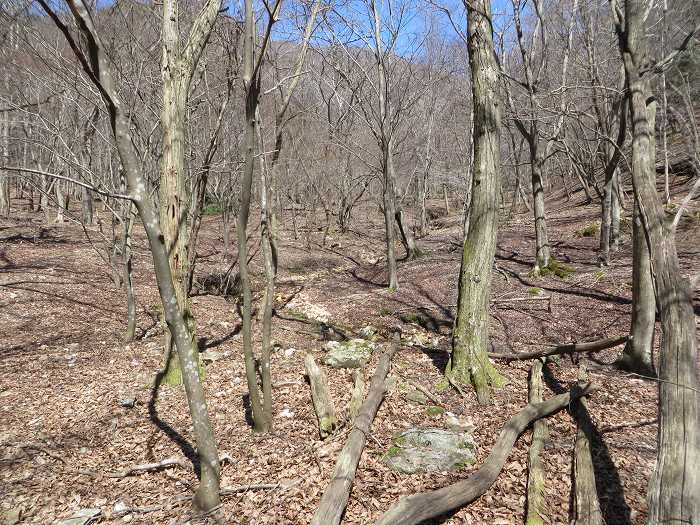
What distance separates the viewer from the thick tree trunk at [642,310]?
4648 mm

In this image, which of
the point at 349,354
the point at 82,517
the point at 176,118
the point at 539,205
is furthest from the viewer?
the point at 539,205

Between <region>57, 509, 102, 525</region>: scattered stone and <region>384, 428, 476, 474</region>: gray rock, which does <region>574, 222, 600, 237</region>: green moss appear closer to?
<region>384, 428, 476, 474</region>: gray rock

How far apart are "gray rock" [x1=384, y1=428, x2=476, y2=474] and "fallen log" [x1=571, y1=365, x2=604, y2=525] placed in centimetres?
82

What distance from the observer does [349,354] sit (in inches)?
242

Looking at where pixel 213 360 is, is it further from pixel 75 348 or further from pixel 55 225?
pixel 55 225

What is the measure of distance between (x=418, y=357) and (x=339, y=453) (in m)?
2.62

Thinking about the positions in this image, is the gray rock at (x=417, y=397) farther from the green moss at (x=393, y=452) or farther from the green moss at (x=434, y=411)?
the green moss at (x=393, y=452)

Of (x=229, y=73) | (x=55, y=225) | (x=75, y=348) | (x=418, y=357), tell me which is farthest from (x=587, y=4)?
(x=55, y=225)

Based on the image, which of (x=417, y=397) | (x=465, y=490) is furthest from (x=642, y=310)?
(x=465, y=490)

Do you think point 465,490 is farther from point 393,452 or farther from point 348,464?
point 348,464

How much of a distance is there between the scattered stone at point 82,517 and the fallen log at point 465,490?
2.26 meters

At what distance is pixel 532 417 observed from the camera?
399cm

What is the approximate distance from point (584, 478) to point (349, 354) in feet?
11.5

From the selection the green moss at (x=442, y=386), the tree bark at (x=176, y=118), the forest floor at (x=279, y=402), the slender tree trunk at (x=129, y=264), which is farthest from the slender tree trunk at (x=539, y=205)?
the slender tree trunk at (x=129, y=264)
